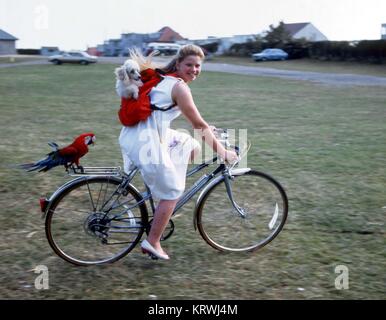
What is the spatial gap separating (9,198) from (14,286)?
1.96m

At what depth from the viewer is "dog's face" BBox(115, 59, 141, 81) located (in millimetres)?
3367

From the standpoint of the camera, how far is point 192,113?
3.41 metres

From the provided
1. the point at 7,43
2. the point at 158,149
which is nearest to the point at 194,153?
the point at 158,149

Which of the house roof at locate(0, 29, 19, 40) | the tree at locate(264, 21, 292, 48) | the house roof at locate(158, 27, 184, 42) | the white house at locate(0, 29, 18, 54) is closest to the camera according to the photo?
the tree at locate(264, 21, 292, 48)

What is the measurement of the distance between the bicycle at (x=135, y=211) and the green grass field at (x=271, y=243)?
0.14m

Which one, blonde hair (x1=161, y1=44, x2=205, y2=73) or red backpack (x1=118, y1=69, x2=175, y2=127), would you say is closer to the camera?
red backpack (x1=118, y1=69, x2=175, y2=127)

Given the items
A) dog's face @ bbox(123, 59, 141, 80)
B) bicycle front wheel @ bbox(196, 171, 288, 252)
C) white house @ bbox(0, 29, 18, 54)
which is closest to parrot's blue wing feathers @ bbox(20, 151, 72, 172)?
dog's face @ bbox(123, 59, 141, 80)

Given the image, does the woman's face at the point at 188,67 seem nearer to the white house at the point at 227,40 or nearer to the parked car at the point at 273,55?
the parked car at the point at 273,55

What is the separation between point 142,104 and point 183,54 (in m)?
0.52

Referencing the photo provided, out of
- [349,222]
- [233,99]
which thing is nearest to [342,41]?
[233,99]

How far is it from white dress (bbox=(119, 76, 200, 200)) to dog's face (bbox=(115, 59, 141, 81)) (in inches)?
7.0
